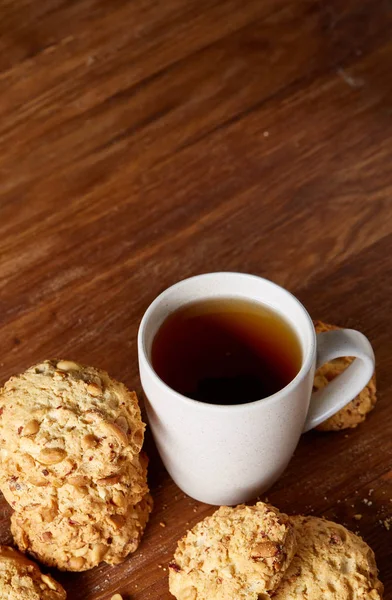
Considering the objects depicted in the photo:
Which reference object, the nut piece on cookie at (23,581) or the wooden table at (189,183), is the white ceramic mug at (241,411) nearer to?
the wooden table at (189,183)

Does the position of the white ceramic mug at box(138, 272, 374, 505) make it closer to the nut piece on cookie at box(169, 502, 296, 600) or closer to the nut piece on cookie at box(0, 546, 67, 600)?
the nut piece on cookie at box(169, 502, 296, 600)

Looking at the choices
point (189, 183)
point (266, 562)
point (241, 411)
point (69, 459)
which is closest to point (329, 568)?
point (266, 562)

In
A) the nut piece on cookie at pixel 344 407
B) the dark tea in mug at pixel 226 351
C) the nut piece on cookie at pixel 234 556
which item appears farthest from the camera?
the nut piece on cookie at pixel 344 407

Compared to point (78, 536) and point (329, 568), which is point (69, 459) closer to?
point (78, 536)

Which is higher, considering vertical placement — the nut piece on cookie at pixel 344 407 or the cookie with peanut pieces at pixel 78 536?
the cookie with peanut pieces at pixel 78 536

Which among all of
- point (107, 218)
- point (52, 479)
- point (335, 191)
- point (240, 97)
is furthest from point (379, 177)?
point (52, 479)

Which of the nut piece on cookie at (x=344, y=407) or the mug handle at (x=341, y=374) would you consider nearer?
the mug handle at (x=341, y=374)

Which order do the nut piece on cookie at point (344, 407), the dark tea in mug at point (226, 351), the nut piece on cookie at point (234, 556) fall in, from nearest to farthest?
the nut piece on cookie at point (234, 556), the dark tea in mug at point (226, 351), the nut piece on cookie at point (344, 407)

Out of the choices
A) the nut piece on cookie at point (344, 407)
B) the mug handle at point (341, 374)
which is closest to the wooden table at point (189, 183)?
the nut piece on cookie at point (344, 407)
